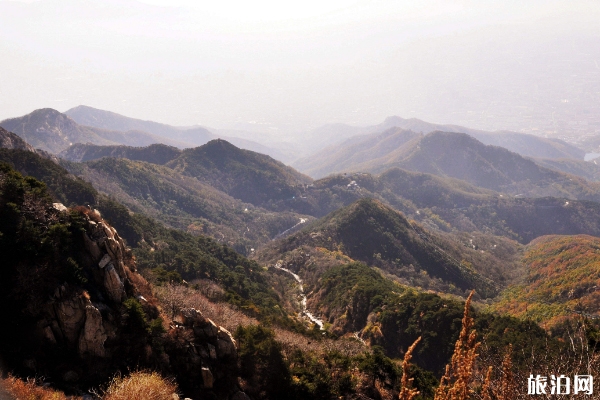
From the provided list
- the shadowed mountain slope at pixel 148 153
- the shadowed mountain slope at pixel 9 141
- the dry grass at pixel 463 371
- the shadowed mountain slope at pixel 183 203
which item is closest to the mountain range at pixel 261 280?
the shadowed mountain slope at pixel 9 141

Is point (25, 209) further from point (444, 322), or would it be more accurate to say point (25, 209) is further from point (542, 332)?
point (542, 332)

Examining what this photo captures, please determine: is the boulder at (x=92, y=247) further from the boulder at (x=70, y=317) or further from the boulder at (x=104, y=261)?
the boulder at (x=70, y=317)

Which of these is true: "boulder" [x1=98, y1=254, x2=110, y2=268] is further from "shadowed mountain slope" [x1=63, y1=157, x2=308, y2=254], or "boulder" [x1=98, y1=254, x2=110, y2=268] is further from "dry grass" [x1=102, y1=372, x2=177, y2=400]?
"shadowed mountain slope" [x1=63, y1=157, x2=308, y2=254]

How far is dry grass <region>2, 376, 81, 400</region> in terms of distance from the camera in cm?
1363

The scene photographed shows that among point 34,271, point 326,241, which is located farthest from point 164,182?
point 34,271

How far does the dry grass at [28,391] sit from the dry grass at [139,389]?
5.62ft

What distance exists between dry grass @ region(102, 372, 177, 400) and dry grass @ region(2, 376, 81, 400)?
1.71 m

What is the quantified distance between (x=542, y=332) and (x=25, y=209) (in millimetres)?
47143

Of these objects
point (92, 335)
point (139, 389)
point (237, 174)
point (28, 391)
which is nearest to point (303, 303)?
point (92, 335)

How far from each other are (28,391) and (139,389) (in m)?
4.00

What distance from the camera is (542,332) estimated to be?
38.6 metres

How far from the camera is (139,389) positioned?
14672mm

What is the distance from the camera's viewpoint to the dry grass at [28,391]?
13.6 meters

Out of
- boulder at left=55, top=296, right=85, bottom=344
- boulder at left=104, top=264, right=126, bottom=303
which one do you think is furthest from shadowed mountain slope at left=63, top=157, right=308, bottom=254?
boulder at left=55, top=296, right=85, bottom=344
